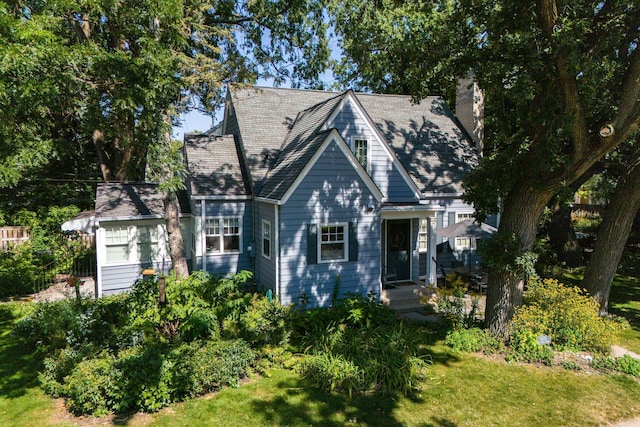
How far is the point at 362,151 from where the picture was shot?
568 inches

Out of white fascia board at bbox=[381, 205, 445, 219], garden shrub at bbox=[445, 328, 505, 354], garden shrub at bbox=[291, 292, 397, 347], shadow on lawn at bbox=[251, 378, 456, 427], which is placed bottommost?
shadow on lawn at bbox=[251, 378, 456, 427]

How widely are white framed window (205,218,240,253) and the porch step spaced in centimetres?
570

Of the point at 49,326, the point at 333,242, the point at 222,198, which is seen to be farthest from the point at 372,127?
the point at 49,326

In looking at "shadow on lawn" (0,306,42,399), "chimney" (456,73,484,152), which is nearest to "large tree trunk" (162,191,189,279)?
"shadow on lawn" (0,306,42,399)

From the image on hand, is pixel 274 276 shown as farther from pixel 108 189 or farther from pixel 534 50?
pixel 534 50

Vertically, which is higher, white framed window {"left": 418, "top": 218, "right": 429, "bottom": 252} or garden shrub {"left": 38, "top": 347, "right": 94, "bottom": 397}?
white framed window {"left": 418, "top": 218, "right": 429, "bottom": 252}

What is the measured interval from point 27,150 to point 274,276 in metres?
13.0

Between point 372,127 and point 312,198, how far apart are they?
396cm

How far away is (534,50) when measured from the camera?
8.40 meters

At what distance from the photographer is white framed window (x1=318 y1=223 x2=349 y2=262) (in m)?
12.6

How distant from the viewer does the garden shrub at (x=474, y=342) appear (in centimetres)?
931

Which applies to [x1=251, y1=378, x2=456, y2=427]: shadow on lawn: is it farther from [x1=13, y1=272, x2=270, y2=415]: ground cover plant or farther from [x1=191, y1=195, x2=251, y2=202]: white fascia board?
[x1=191, y1=195, x2=251, y2=202]: white fascia board

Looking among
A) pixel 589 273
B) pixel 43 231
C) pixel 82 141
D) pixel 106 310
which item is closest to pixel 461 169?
pixel 589 273

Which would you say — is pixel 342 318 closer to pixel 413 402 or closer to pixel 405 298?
pixel 413 402
